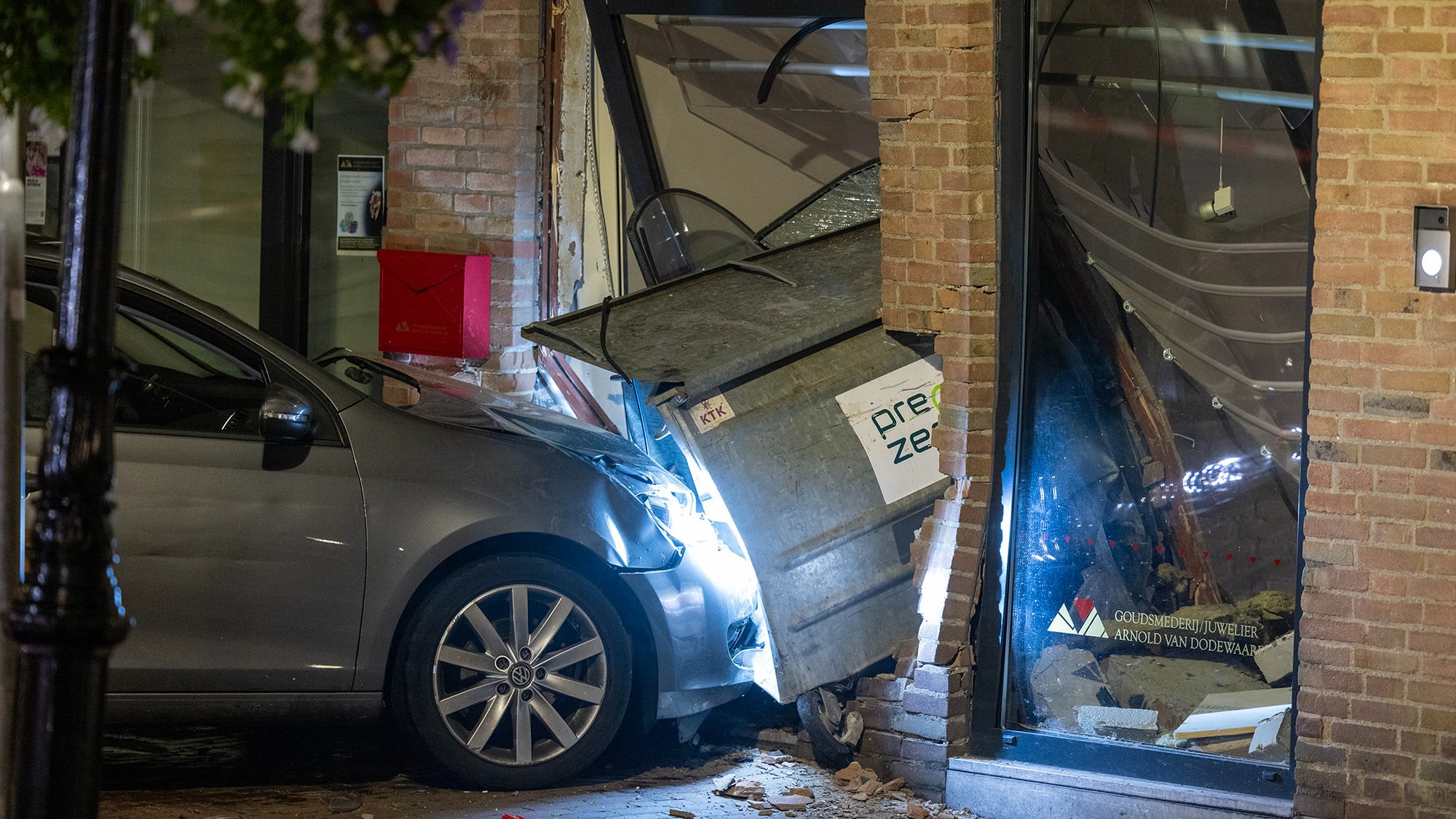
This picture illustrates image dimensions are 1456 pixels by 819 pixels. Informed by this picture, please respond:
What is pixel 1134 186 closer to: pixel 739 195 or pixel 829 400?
pixel 829 400

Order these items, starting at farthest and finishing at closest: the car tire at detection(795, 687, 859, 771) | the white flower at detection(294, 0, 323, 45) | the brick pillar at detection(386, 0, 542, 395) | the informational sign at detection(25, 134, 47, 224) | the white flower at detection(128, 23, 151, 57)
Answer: the informational sign at detection(25, 134, 47, 224) < the brick pillar at detection(386, 0, 542, 395) < the car tire at detection(795, 687, 859, 771) < the white flower at detection(128, 23, 151, 57) < the white flower at detection(294, 0, 323, 45)

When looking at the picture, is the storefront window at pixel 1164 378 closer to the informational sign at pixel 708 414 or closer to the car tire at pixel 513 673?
the informational sign at pixel 708 414

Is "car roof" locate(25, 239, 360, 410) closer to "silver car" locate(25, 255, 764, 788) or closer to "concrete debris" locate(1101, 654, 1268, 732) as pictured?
"silver car" locate(25, 255, 764, 788)

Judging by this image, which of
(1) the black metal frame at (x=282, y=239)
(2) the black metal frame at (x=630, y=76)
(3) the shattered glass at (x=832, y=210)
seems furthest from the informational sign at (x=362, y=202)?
(3) the shattered glass at (x=832, y=210)

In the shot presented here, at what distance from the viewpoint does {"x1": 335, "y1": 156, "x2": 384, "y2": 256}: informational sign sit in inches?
340

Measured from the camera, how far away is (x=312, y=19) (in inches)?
109

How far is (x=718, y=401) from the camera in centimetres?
584

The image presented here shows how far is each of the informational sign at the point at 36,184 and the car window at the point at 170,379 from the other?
330 cm

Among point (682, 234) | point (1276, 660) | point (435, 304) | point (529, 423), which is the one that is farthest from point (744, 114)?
point (1276, 660)

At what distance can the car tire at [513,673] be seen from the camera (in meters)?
5.47

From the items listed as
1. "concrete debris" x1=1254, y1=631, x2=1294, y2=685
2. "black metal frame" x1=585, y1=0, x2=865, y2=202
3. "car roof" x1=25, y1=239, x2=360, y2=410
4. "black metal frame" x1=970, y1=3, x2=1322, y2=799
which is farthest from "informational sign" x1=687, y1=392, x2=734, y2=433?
"black metal frame" x1=585, y1=0, x2=865, y2=202

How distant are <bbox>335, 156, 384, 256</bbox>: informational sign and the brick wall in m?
5.38

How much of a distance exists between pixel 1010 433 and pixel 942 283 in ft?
2.02

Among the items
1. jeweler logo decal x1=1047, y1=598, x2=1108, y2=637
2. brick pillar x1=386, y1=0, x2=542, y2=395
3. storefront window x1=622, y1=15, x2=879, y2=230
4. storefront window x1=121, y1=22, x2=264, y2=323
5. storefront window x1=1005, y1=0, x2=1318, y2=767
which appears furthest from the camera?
storefront window x1=121, y1=22, x2=264, y2=323
